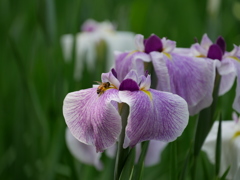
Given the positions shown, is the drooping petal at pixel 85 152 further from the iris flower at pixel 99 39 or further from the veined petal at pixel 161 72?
the iris flower at pixel 99 39

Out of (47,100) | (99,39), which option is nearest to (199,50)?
(47,100)

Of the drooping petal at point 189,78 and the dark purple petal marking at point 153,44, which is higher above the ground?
the dark purple petal marking at point 153,44

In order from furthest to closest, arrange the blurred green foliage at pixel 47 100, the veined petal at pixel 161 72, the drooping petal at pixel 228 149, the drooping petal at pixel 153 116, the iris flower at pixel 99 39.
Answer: the iris flower at pixel 99 39
the blurred green foliage at pixel 47 100
the drooping petal at pixel 228 149
the veined petal at pixel 161 72
the drooping petal at pixel 153 116

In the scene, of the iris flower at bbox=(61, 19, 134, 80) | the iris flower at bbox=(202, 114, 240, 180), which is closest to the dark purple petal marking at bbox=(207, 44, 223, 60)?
the iris flower at bbox=(202, 114, 240, 180)

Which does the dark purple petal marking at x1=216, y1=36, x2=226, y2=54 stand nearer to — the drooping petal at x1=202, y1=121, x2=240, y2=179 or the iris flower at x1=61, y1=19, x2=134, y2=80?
the drooping petal at x1=202, y1=121, x2=240, y2=179

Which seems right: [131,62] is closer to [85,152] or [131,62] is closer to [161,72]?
[161,72]

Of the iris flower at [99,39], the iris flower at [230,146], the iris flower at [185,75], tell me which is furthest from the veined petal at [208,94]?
the iris flower at [99,39]
